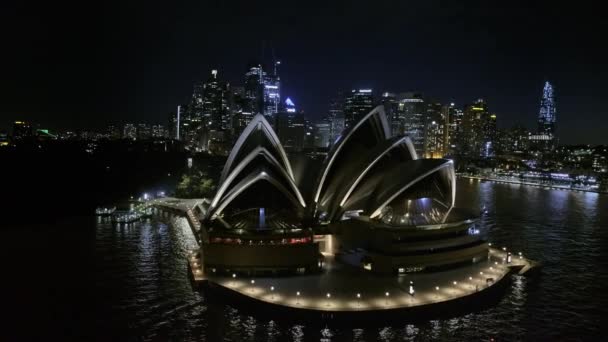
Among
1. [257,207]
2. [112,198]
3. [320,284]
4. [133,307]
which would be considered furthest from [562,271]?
[112,198]

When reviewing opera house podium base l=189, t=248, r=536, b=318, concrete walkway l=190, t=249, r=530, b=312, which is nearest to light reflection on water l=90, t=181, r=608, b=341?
opera house podium base l=189, t=248, r=536, b=318

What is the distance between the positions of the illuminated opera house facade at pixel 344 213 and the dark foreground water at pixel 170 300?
3718 millimetres

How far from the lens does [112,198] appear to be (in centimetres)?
6662

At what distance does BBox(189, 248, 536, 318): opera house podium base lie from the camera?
23453mm

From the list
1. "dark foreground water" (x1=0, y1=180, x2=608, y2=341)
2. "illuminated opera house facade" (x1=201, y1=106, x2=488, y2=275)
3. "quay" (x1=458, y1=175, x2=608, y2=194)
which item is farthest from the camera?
"quay" (x1=458, y1=175, x2=608, y2=194)

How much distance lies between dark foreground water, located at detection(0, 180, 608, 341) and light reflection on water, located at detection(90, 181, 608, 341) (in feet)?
0.19

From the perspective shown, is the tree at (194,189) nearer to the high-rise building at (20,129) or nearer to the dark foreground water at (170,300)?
the dark foreground water at (170,300)

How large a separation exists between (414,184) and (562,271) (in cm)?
1171

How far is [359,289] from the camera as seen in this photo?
2541 cm

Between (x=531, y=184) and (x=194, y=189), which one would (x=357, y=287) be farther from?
(x=531, y=184)

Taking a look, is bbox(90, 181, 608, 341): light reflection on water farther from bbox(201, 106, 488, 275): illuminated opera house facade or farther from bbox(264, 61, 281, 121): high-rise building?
bbox(264, 61, 281, 121): high-rise building

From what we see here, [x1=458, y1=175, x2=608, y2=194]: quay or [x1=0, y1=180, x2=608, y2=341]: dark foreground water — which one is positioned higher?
[x1=458, y1=175, x2=608, y2=194]: quay

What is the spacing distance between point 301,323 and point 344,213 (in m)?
12.5

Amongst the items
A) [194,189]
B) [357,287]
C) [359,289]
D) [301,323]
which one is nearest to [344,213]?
[357,287]
